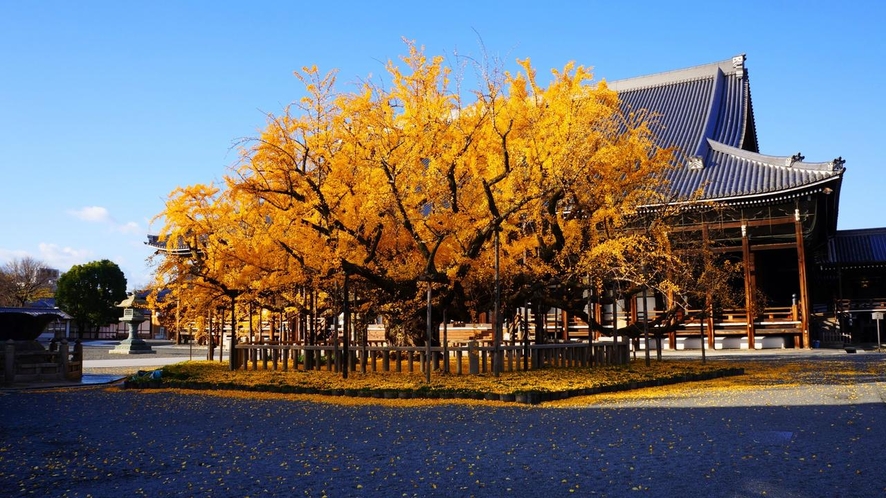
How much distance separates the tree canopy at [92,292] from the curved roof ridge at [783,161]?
46.2m

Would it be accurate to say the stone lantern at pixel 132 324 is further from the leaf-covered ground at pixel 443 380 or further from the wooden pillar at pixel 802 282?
the wooden pillar at pixel 802 282

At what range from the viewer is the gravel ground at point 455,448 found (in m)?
6.36

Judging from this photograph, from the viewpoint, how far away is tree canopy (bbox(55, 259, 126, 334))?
57.0 m

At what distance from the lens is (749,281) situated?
100ft

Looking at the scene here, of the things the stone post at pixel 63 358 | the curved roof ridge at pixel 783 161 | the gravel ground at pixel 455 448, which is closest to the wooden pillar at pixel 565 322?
the curved roof ridge at pixel 783 161

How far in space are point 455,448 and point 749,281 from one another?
84.3 feet

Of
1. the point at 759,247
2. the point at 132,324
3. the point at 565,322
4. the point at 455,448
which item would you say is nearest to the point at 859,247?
the point at 759,247

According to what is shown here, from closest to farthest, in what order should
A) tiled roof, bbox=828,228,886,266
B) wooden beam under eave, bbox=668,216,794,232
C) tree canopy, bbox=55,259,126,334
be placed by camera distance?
wooden beam under eave, bbox=668,216,794,232 < tiled roof, bbox=828,228,886,266 < tree canopy, bbox=55,259,126,334

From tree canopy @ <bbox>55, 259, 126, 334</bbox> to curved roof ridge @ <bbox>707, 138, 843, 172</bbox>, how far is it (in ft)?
151

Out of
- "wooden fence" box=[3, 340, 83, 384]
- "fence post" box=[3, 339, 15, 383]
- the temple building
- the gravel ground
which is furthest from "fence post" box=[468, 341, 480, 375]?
the temple building

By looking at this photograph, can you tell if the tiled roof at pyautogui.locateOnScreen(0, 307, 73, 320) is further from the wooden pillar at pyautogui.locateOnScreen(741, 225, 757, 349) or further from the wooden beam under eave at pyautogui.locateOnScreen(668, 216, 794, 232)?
the wooden pillar at pyautogui.locateOnScreen(741, 225, 757, 349)

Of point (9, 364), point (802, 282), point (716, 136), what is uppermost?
point (716, 136)

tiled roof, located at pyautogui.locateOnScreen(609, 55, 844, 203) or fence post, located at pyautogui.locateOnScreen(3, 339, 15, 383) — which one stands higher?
tiled roof, located at pyautogui.locateOnScreen(609, 55, 844, 203)

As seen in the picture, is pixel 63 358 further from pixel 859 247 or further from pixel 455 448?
pixel 859 247
